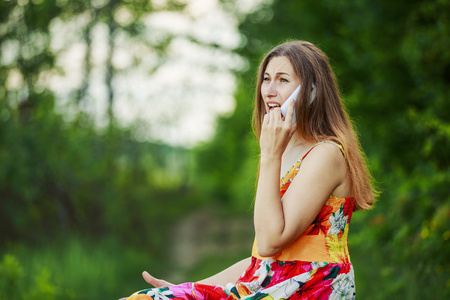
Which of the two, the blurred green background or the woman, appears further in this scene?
the blurred green background

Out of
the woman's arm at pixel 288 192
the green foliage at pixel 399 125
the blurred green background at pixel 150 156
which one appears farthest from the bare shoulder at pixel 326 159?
the blurred green background at pixel 150 156

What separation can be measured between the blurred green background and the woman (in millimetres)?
1230

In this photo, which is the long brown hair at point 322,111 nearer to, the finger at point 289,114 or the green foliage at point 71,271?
the finger at point 289,114

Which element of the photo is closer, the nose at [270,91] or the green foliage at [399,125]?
the nose at [270,91]

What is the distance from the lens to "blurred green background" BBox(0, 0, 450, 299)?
5289 mm

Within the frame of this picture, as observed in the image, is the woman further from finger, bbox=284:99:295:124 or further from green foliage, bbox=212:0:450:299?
green foliage, bbox=212:0:450:299

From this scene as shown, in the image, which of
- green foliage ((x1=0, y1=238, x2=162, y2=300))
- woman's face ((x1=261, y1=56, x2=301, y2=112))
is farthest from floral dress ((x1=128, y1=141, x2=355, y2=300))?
green foliage ((x1=0, y1=238, x2=162, y2=300))

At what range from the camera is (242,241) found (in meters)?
13.2

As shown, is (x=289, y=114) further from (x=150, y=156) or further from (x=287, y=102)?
(x=150, y=156)

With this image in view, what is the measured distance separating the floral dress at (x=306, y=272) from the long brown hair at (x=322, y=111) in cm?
14

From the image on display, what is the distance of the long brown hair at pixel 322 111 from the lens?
2.25m

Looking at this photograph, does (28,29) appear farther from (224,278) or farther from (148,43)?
(224,278)

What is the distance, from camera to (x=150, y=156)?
1201cm

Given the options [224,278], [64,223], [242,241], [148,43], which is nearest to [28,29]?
[64,223]
